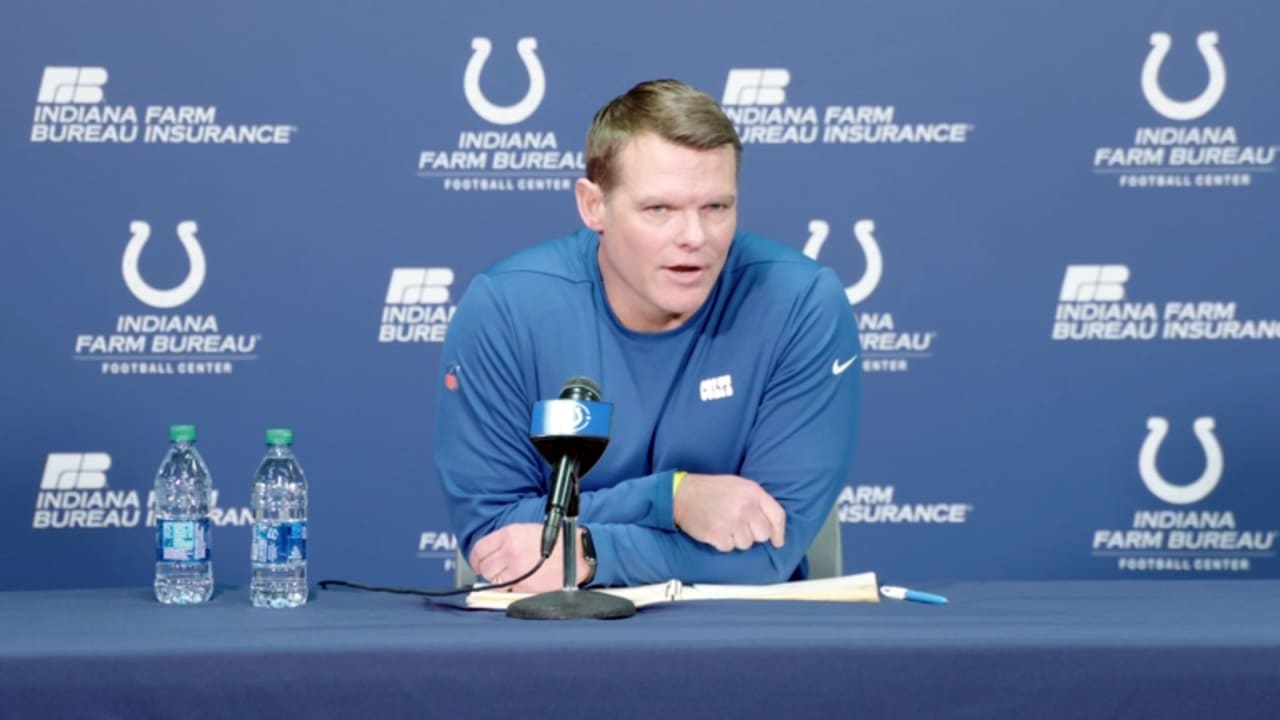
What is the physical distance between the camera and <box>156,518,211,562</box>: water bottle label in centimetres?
200

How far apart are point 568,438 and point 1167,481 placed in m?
2.51

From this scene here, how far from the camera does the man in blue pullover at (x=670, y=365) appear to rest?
222 cm

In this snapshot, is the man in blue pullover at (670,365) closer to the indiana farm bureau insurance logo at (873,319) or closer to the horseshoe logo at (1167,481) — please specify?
the indiana farm bureau insurance logo at (873,319)

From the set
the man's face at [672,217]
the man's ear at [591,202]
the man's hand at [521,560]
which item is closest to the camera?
the man's hand at [521,560]

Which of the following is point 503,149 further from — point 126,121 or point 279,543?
point 279,543

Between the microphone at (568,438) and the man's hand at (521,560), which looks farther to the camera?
the man's hand at (521,560)

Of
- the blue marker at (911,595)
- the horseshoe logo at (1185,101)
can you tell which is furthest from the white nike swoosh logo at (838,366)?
the horseshoe logo at (1185,101)

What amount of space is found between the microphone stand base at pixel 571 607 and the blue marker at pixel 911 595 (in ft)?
1.34

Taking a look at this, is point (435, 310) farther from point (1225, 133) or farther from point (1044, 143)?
point (1225, 133)

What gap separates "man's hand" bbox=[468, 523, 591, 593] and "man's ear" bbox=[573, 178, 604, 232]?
566mm

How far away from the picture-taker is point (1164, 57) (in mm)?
3799

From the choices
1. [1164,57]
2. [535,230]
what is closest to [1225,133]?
[1164,57]

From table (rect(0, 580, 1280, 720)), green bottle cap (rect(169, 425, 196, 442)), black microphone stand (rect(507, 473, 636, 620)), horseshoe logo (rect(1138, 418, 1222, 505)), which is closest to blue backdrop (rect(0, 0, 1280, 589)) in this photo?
horseshoe logo (rect(1138, 418, 1222, 505))

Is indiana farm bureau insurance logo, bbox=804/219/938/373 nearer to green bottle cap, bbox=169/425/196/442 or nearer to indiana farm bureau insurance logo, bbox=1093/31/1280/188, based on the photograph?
indiana farm bureau insurance logo, bbox=1093/31/1280/188
